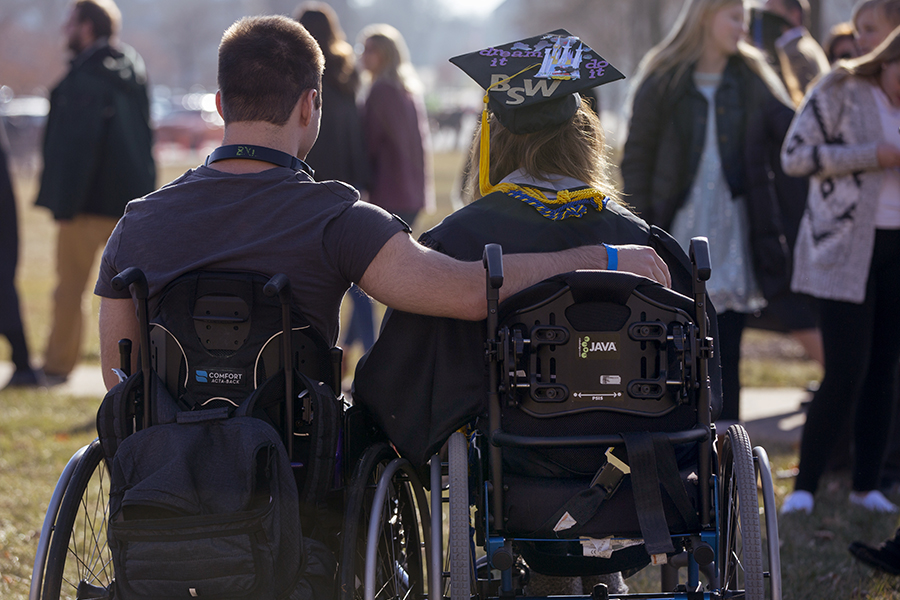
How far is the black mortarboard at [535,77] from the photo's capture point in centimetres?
268

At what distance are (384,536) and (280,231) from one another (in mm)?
854

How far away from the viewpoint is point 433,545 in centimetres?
238

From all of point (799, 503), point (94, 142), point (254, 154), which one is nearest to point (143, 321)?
point (254, 154)

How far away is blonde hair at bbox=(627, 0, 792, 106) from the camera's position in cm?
465

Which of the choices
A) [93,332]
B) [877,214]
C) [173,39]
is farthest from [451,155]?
[173,39]

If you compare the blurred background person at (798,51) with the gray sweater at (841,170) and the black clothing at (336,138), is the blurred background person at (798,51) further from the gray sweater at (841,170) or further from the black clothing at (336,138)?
the black clothing at (336,138)

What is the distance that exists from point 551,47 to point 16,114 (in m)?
37.6

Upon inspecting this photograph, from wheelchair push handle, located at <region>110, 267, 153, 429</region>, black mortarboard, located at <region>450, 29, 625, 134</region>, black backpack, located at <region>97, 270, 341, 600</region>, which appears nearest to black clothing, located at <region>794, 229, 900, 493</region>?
black mortarboard, located at <region>450, 29, 625, 134</region>

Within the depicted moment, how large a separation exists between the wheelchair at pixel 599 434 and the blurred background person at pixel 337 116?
374cm

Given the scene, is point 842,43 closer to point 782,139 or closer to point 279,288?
point 782,139

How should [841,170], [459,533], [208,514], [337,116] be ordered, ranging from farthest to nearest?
[337,116], [841,170], [459,533], [208,514]

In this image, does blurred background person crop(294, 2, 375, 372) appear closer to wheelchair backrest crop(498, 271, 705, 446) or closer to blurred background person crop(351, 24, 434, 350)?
blurred background person crop(351, 24, 434, 350)

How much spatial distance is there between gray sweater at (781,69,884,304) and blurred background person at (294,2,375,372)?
288 cm

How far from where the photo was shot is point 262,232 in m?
2.51
